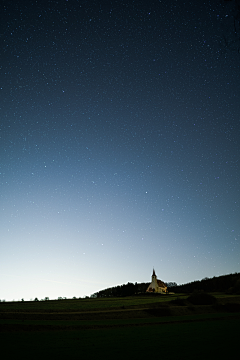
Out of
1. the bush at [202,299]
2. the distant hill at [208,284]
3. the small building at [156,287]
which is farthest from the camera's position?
the distant hill at [208,284]

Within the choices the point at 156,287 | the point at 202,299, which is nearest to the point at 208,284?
the point at 156,287

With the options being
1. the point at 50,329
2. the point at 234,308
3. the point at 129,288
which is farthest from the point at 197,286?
the point at 50,329

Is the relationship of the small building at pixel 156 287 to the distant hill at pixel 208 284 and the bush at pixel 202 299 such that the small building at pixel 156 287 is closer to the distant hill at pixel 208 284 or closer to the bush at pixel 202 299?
the distant hill at pixel 208 284

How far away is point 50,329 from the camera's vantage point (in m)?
25.9

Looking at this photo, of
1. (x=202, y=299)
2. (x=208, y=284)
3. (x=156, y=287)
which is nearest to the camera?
(x=202, y=299)

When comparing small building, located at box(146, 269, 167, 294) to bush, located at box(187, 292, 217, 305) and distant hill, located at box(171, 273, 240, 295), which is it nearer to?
distant hill, located at box(171, 273, 240, 295)

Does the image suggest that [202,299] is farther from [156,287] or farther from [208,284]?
[208,284]

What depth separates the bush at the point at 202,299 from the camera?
54.9 meters

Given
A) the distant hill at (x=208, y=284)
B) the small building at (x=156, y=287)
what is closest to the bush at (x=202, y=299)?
the small building at (x=156, y=287)

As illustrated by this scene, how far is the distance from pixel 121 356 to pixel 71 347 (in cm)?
435

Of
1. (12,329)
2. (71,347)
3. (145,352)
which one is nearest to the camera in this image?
(145,352)

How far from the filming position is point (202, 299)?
184 feet

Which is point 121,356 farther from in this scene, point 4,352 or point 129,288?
point 129,288

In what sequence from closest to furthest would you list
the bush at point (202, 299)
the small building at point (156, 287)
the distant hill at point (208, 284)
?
1. the bush at point (202, 299)
2. the small building at point (156, 287)
3. the distant hill at point (208, 284)
